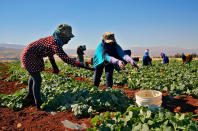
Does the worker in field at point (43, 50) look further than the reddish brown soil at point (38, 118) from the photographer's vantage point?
Yes

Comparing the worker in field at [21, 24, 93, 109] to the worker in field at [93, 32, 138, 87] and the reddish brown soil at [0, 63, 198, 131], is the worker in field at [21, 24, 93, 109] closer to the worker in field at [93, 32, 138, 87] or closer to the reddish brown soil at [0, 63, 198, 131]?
the reddish brown soil at [0, 63, 198, 131]

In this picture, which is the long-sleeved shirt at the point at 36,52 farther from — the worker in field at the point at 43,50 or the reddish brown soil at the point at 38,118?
the reddish brown soil at the point at 38,118

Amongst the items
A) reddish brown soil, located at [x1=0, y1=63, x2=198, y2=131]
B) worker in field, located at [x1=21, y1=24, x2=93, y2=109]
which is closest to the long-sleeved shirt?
worker in field, located at [x1=21, y1=24, x2=93, y2=109]

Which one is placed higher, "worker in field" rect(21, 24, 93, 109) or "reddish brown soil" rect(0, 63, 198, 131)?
"worker in field" rect(21, 24, 93, 109)

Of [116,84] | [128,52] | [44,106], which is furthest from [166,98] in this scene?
[44,106]

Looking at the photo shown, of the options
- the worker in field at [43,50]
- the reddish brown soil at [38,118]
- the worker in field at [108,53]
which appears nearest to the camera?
the reddish brown soil at [38,118]

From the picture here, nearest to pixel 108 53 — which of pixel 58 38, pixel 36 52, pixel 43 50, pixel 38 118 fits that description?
pixel 58 38

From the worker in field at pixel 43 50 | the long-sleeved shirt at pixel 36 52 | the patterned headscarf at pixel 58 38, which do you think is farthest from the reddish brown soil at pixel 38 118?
the patterned headscarf at pixel 58 38

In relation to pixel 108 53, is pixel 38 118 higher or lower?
lower

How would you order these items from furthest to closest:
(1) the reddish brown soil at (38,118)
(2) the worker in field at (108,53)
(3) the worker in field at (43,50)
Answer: (2) the worker in field at (108,53)
(3) the worker in field at (43,50)
(1) the reddish brown soil at (38,118)

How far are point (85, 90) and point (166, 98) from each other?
97.5 inches

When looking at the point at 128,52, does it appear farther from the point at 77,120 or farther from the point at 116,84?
the point at 116,84

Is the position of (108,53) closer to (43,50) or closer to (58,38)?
(58,38)

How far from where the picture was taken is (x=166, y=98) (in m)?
4.89
